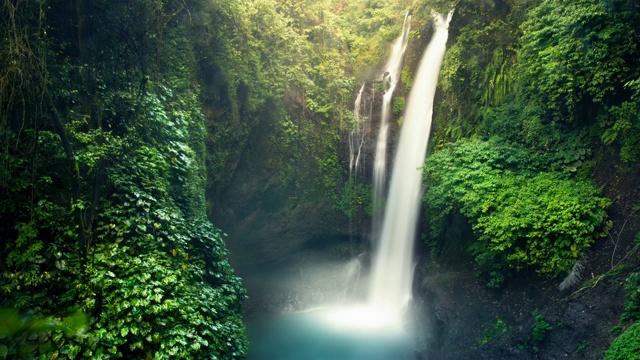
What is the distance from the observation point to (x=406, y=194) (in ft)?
38.6

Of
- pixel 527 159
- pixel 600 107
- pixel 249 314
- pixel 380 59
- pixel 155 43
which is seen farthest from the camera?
pixel 380 59

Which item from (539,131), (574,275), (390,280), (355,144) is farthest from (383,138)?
(574,275)

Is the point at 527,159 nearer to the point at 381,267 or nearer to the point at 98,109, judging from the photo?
the point at 381,267

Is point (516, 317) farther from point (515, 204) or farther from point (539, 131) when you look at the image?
point (539, 131)

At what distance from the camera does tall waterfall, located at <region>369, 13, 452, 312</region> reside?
11.7m

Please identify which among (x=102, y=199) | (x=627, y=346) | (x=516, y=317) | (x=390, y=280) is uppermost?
(x=102, y=199)

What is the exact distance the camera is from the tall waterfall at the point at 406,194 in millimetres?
11703

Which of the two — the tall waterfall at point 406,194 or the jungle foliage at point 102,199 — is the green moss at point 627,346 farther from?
the tall waterfall at point 406,194

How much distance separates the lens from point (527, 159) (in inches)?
324

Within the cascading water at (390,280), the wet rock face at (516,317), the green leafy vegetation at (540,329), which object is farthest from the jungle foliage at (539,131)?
the cascading water at (390,280)

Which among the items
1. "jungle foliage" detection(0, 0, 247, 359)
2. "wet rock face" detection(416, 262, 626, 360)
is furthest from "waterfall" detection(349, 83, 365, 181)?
"jungle foliage" detection(0, 0, 247, 359)

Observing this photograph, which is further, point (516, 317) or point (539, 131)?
point (539, 131)

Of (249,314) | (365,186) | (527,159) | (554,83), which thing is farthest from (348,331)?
(554,83)

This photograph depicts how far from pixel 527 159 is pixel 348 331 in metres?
6.16
